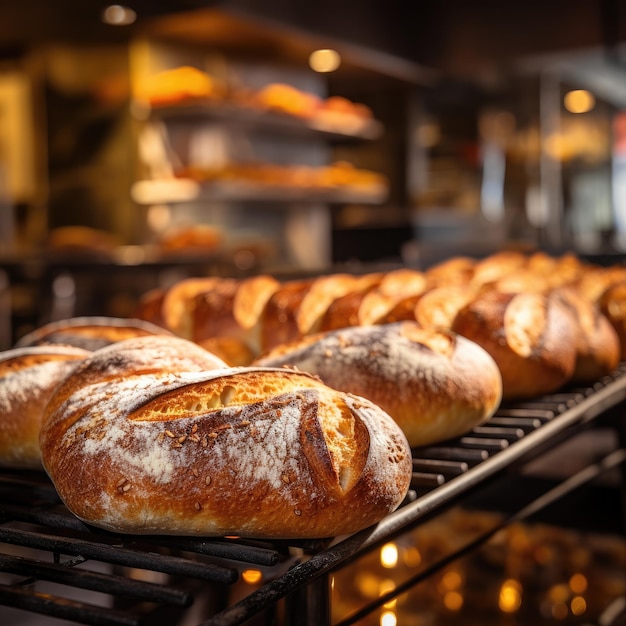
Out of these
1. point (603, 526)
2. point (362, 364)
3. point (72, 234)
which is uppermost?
point (72, 234)

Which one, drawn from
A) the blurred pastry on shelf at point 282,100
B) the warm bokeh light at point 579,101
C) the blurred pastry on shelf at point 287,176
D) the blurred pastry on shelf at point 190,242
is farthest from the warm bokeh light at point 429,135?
the blurred pastry on shelf at point 190,242

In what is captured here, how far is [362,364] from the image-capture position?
1356 millimetres

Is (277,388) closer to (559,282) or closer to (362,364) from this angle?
(362,364)

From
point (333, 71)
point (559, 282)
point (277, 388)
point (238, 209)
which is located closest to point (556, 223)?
point (333, 71)

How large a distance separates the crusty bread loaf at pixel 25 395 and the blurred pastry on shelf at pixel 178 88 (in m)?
4.20

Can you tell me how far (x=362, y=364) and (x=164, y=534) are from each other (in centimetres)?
49

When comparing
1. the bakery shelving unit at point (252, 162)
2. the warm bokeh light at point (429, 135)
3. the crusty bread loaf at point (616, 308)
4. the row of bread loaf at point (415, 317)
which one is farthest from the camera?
the warm bokeh light at point (429, 135)

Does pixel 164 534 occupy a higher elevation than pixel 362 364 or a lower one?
lower

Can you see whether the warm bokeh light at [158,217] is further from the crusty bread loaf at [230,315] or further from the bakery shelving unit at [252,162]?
the crusty bread loaf at [230,315]

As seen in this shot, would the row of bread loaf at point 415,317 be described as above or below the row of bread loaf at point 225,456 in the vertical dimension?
above

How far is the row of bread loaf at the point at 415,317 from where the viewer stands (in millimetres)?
1721

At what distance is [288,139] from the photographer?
22.0 feet

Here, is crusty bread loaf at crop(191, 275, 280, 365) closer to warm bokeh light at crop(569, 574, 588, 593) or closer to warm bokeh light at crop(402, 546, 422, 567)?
warm bokeh light at crop(402, 546, 422, 567)

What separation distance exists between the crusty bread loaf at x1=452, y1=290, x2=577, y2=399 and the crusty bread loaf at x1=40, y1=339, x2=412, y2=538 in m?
0.69
